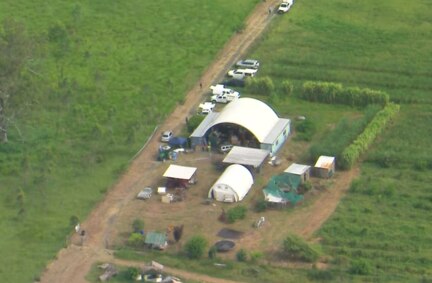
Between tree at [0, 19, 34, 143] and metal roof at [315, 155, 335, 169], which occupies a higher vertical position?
tree at [0, 19, 34, 143]

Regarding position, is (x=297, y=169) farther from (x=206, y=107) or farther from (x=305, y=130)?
(x=206, y=107)

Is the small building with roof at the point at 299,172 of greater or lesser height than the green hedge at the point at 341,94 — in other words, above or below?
below

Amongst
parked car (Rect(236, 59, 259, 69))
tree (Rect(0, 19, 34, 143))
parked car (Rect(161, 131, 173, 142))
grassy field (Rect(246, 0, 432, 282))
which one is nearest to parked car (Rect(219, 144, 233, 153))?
parked car (Rect(161, 131, 173, 142))

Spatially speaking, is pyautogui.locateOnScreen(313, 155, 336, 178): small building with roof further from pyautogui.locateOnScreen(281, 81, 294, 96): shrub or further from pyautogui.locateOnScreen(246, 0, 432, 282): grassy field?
pyautogui.locateOnScreen(281, 81, 294, 96): shrub

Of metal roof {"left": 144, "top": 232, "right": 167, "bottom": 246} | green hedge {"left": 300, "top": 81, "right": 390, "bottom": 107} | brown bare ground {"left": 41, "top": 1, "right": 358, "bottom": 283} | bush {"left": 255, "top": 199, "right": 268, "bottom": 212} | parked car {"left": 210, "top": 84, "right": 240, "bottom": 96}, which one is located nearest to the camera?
brown bare ground {"left": 41, "top": 1, "right": 358, "bottom": 283}

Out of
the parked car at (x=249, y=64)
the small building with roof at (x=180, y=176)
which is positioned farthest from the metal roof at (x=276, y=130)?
the parked car at (x=249, y=64)

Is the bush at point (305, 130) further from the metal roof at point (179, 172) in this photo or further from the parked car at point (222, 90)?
the metal roof at point (179, 172)

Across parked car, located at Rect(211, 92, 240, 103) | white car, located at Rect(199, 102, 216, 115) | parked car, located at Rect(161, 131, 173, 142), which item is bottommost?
parked car, located at Rect(161, 131, 173, 142)

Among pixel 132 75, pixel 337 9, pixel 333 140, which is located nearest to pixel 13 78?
pixel 132 75
